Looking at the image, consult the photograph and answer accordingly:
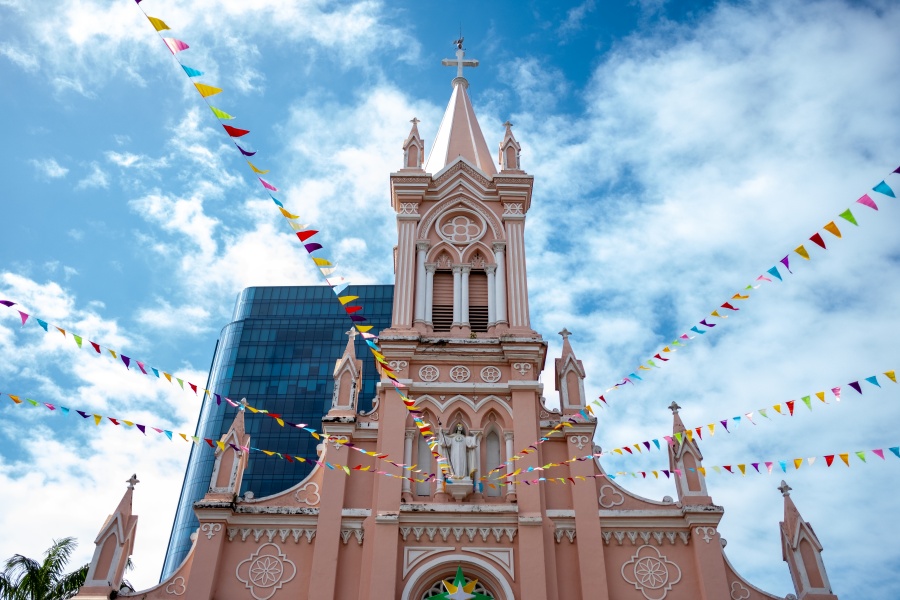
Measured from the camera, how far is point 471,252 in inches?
861

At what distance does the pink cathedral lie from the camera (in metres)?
16.3

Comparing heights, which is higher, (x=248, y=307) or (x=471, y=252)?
(x=248, y=307)

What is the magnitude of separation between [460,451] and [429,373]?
228 cm

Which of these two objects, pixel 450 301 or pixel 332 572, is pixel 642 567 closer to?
pixel 332 572

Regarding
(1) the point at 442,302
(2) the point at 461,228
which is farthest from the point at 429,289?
(2) the point at 461,228

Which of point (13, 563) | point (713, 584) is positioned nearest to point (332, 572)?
point (713, 584)

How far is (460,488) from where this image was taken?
17297 millimetres

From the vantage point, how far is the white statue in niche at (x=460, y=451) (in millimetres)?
17719

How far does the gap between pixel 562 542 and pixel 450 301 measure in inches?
281

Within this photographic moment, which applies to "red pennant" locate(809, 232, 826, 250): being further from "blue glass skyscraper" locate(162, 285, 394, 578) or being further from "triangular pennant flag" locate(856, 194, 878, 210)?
"blue glass skyscraper" locate(162, 285, 394, 578)

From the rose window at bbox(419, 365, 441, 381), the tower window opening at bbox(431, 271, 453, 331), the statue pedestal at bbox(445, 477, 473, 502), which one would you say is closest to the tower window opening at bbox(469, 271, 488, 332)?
the tower window opening at bbox(431, 271, 453, 331)

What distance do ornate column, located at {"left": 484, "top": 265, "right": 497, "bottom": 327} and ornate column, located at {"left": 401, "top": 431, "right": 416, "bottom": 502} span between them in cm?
381

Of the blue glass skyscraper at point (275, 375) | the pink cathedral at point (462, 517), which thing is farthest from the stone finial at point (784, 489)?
the blue glass skyscraper at point (275, 375)

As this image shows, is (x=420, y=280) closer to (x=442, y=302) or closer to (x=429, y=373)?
(x=442, y=302)
